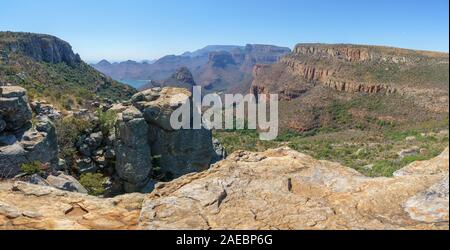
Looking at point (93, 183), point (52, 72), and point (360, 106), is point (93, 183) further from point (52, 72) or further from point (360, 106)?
point (360, 106)

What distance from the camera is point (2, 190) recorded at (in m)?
7.71

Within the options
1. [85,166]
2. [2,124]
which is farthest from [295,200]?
[85,166]

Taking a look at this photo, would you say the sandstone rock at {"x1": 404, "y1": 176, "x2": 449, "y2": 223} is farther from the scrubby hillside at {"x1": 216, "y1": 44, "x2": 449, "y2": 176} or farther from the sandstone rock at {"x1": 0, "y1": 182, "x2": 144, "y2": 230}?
the scrubby hillside at {"x1": 216, "y1": 44, "x2": 449, "y2": 176}

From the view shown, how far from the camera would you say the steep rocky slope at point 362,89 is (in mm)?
66125

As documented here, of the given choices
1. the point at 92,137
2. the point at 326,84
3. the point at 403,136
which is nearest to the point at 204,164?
the point at 92,137

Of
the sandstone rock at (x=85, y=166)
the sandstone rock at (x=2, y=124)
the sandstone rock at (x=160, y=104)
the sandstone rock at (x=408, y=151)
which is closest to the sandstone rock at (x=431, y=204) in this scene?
the sandstone rock at (x=2, y=124)

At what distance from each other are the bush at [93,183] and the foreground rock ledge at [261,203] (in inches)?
473

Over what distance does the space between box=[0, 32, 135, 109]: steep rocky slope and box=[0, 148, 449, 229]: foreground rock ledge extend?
2622cm

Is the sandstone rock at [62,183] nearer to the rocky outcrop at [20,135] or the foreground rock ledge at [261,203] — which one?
the rocky outcrop at [20,135]

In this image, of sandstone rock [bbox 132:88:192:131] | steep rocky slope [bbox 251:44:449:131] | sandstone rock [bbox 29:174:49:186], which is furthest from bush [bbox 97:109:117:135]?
steep rocky slope [bbox 251:44:449:131]

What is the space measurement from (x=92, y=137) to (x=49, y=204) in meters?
17.2

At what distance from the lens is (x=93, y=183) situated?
→ 19.8 m
